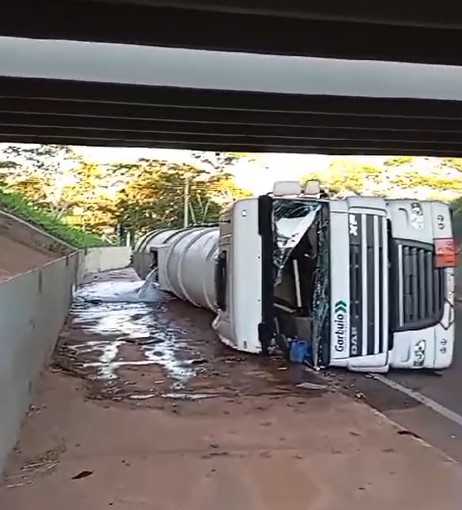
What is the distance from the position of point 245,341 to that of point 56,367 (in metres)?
2.22

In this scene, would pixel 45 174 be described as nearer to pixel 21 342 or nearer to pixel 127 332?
pixel 127 332

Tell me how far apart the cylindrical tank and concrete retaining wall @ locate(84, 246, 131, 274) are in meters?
12.1

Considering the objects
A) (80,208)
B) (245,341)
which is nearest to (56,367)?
(245,341)

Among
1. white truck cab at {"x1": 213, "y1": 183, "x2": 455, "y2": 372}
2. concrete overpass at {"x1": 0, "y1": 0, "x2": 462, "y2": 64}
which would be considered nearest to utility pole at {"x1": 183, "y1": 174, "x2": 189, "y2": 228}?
white truck cab at {"x1": 213, "y1": 183, "x2": 455, "y2": 372}

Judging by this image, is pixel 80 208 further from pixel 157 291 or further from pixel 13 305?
pixel 13 305

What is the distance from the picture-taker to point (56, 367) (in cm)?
834

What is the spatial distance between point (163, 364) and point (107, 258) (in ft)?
92.1

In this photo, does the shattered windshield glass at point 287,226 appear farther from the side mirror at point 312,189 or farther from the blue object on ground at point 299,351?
the blue object on ground at point 299,351

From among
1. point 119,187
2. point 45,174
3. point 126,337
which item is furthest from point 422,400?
point 119,187

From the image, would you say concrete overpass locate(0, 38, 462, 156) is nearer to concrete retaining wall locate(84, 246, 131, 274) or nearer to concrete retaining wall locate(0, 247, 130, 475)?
concrete retaining wall locate(0, 247, 130, 475)

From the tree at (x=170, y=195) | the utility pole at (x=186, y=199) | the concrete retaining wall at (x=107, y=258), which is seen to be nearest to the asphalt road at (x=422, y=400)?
the concrete retaining wall at (x=107, y=258)

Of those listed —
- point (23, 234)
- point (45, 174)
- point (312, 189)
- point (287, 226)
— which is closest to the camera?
point (287, 226)

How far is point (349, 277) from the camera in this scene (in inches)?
326

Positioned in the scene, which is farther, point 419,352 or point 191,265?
point 191,265
